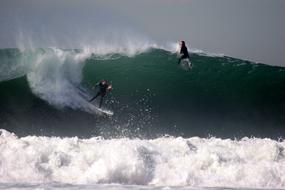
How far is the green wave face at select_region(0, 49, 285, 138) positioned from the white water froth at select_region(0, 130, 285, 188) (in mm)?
4537

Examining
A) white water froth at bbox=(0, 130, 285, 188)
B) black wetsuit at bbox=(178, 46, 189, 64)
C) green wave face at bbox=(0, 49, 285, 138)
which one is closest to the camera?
white water froth at bbox=(0, 130, 285, 188)

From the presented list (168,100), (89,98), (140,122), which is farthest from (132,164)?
(168,100)

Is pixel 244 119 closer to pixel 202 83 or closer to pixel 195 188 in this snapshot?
pixel 202 83

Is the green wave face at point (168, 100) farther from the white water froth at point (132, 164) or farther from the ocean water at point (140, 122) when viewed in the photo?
the white water froth at point (132, 164)

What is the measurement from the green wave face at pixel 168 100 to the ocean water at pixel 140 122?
5 centimetres

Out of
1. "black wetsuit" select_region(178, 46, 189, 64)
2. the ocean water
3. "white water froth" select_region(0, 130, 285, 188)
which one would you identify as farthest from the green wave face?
→ "white water froth" select_region(0, 130, 285, 188)

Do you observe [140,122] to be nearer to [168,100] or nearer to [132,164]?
[168,100]

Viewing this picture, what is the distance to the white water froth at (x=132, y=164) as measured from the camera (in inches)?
390

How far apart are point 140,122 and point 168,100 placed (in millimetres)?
3276

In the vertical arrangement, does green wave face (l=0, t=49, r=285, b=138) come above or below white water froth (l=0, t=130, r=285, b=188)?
above

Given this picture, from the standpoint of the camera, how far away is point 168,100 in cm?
2005

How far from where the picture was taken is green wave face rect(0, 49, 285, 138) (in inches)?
680

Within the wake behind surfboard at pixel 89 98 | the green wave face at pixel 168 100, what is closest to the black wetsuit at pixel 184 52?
the green wave face at pixel 168 100

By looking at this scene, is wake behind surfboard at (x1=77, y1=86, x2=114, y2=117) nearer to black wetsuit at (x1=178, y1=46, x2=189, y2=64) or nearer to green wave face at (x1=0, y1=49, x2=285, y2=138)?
green wave face at (x1=0, y1=49, x2=285, y2=138)
